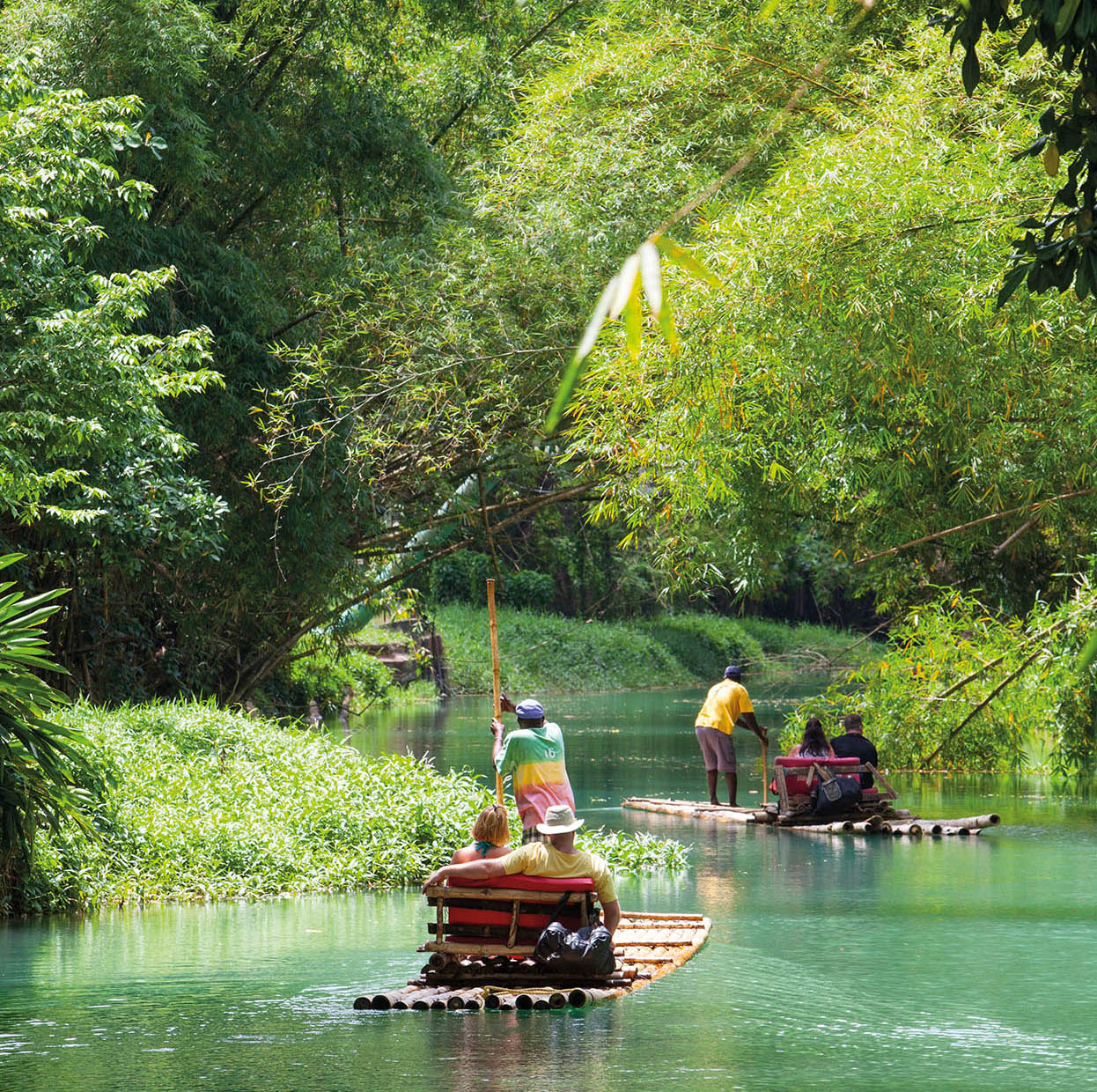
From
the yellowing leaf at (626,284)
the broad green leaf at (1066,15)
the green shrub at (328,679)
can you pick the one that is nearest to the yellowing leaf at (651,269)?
the yellowing leaf at (626,284)

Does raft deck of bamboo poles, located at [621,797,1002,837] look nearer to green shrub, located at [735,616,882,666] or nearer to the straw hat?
the straw hat

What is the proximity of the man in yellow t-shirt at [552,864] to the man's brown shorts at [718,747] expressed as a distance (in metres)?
8.00

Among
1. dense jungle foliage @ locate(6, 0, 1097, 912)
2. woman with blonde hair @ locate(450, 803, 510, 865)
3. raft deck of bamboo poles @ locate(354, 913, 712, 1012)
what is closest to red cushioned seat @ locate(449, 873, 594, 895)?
woman with blonde hair @ locate(450, 803, 510, 865)

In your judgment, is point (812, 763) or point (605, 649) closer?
point (812, 763)

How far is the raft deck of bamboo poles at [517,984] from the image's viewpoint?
25.1ft

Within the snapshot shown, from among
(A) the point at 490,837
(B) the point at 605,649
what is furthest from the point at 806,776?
(B) the point at 605,649

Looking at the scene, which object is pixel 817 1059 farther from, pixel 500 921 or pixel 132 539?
pixel 132 539

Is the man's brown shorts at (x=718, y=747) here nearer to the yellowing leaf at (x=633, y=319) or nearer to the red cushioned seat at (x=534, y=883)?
the red cushioned seat at (x=534, y=883)

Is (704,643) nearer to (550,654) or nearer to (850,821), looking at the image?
(550,654)

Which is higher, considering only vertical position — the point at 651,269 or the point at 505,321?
the point at 505,321

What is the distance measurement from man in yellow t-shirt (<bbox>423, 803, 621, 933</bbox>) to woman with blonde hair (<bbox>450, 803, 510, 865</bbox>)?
0.09 meters

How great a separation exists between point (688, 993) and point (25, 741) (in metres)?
4.58

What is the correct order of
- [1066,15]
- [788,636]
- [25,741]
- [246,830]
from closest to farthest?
1. [1066,15]
2. [25,741]
3. [246,830]
4. [788,636]

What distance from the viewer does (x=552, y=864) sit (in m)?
8.00
